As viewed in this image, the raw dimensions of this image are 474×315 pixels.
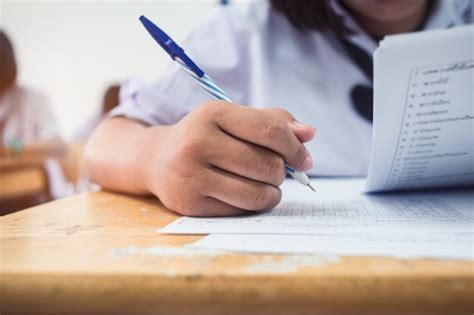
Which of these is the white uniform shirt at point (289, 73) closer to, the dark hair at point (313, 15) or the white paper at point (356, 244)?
the dark hair at point (313, 15)

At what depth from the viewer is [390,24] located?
0.70 m

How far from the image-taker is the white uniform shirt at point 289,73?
0.66 m

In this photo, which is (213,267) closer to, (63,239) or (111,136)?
(63,239)

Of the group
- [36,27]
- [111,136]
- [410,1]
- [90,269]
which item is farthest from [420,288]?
[36,27]

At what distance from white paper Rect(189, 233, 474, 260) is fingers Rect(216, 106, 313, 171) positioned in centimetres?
8

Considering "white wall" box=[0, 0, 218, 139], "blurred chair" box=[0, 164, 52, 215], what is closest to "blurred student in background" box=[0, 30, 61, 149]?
"blurred chair" box=[0, 164, 52, 215]

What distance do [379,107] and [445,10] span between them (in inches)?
17.1

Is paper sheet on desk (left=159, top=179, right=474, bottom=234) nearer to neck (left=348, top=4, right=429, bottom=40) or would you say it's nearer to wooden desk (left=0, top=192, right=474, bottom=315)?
wooden desk (left=0, top=192, right=474, bottom=315)

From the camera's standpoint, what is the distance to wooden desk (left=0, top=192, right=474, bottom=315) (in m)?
0.19

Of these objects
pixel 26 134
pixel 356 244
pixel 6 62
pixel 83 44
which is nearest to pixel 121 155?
pixel 356 244

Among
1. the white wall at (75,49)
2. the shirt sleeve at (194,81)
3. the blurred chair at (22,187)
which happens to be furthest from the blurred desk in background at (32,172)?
the white wall at (75,49)

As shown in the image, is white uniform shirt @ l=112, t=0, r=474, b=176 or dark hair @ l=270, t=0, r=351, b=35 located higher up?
dark hair @ l=270, t=0, r=351, b=35

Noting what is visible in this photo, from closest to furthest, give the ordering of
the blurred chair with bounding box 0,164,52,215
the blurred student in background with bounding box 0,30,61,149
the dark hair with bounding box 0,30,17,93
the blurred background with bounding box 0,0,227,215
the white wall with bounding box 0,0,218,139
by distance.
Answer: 1. the blurred chair with bounding box 0,164,52,215
2. the dark hair with bounding box 0,30,17,93
3. the blurred student in background with bounding box 0,30,61,149
4. the blurred background with bounding box 0,0,227,215
5. the white wall with bounding box 0,0,218,139

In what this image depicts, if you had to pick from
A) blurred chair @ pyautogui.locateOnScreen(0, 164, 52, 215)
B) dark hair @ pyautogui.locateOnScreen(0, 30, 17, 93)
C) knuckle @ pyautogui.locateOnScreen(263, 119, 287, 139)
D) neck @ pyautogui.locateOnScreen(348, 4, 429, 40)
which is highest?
A: dark hair @ pyautogui.locateOnScreen(0, 30, 17, 93)
